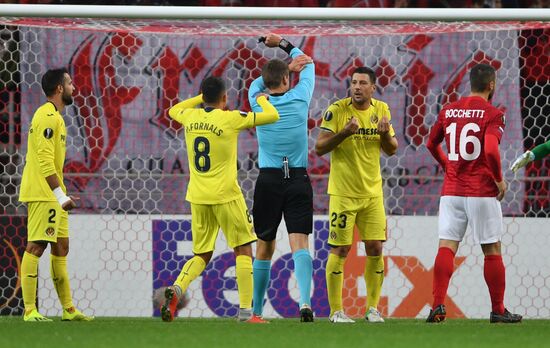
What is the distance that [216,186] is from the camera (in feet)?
25.9

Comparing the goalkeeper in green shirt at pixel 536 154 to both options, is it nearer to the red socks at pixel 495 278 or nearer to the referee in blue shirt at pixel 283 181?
the red socks at pixel 495 278

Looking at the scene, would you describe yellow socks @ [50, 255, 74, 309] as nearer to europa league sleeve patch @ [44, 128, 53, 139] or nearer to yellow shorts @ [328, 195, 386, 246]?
europa league sleeve patch @ [44, 128, 53, 139]

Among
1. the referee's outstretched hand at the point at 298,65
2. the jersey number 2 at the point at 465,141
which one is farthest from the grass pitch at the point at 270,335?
the referee's outstretched hand at the point at 298,65

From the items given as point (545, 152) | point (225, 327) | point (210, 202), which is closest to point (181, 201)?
point (210, 202)

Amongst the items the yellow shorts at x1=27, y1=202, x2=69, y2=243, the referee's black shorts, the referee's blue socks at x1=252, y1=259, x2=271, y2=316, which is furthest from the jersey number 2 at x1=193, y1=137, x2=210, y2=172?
the yellow shorts at x1=27, y1=202, x2=69, y2=243

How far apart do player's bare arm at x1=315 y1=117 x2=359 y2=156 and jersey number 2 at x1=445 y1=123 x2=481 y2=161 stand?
0.60 metres

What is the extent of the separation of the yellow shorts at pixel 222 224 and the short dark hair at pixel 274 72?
2.59 feet

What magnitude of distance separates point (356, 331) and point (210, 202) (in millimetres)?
1447

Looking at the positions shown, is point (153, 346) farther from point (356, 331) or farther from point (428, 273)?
point (428, 273)

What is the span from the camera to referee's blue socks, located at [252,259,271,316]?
320 inches

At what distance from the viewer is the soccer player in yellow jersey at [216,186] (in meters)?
7.86

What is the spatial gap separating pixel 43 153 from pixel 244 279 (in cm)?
152

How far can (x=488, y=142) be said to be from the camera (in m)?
7.67

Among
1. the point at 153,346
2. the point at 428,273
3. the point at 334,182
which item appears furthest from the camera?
the point at 428,273
